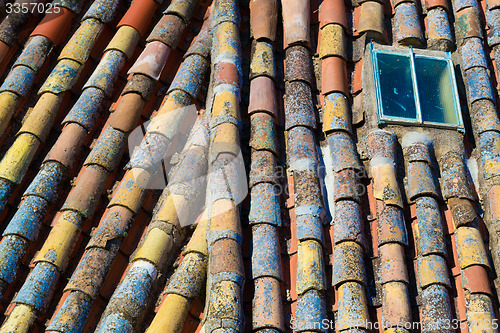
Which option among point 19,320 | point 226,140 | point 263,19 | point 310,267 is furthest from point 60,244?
point 263,19

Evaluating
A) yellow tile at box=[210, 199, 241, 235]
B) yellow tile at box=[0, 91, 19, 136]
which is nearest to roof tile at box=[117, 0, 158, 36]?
yellow tile at box=[0, 91, 19, 136]

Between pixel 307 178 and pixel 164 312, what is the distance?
5.38ft

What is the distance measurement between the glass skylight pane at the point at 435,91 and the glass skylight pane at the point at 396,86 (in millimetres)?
94

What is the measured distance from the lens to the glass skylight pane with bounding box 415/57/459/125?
6.62 metres

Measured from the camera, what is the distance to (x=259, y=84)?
266 inches

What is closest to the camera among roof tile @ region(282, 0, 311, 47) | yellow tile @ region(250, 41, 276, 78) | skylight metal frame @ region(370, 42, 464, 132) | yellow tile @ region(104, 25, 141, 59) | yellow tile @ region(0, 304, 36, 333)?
yellow tile @ region(0, 304, 36, 333)

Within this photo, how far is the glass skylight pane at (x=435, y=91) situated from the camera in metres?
6.62

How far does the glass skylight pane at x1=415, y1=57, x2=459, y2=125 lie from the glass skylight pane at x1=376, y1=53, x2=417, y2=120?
9 centimetres

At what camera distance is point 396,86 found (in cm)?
679

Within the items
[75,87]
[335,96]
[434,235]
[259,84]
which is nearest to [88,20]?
[75,87]

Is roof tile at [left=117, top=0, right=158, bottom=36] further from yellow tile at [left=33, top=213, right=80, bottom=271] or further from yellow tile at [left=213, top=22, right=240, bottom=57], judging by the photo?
yellow tile at [left=33, top=213, right=80, bottom=271]

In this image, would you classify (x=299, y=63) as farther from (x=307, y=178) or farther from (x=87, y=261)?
(x=87, y=261)

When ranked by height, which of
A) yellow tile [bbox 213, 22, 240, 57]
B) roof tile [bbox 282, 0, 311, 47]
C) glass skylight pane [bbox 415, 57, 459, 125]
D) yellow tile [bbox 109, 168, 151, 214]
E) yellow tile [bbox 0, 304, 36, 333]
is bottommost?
yellow tile [bbox 0, 304, 36, 333]

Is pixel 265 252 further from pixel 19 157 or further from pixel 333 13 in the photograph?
pixel 333 13
